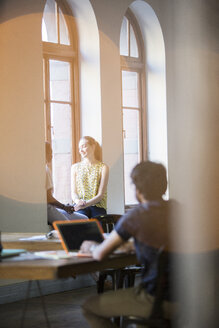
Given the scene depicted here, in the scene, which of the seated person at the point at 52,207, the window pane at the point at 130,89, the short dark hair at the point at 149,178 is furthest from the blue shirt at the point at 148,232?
the window pane at the point at 130,89

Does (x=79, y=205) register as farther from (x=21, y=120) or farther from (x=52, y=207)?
(x=21, y=120)

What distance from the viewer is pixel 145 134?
6.82 m

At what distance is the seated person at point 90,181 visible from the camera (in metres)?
5.43

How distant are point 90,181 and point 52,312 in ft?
5.18

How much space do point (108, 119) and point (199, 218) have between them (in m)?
4.06

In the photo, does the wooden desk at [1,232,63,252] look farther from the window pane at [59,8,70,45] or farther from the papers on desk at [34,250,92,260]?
the window pane at [59,8,70,45]

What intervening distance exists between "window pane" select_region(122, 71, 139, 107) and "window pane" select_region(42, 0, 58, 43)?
121 cm

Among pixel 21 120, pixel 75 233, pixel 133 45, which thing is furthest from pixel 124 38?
pixel 75 233

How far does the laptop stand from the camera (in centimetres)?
276

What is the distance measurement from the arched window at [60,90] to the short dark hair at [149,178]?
3081mm

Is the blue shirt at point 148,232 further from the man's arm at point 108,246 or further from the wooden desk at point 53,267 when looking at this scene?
the wooden desk at point 53,267

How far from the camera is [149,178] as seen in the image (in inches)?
102

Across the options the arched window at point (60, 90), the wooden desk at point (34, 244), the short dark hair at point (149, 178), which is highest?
the arched window at point (60, 90)

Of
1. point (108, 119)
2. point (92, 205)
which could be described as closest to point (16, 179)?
point (92, 205)
